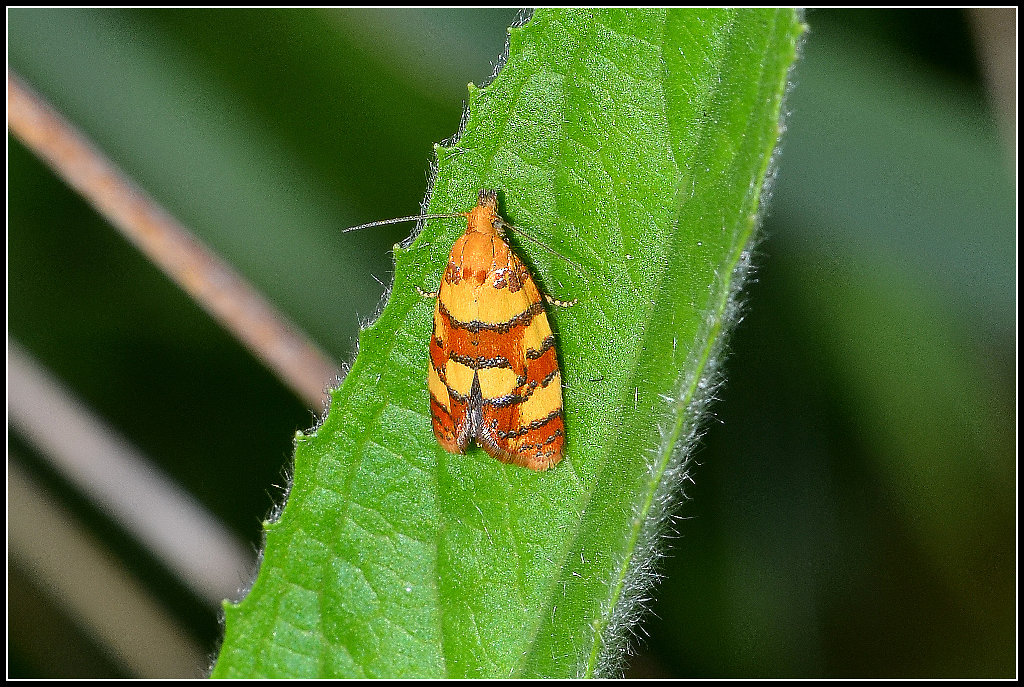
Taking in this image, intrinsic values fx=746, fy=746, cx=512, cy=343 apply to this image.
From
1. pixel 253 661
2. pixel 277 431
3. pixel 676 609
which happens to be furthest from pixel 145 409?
pixel 676 609

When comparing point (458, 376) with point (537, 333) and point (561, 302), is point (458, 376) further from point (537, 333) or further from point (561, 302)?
point (561, 302)

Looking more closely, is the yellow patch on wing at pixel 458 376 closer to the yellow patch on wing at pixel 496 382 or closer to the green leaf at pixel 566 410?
the yellow patch on wing at pixel 496 382

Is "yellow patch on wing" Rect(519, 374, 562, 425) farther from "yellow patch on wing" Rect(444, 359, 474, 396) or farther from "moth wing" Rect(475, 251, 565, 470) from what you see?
"yellow patch on wing" Rect(444, 359, 474, 396)

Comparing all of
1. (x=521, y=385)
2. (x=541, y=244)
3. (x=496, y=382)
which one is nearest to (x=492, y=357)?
(x=496, y=382)

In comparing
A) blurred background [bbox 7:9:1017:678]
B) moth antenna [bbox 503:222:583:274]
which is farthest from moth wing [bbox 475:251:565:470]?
blurred background [bbox 7:9:1017:678]

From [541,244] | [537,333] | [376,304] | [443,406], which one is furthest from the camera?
[376,304]

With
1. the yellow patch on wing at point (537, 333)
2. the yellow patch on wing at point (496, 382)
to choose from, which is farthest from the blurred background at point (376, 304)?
the yellow patch on wing at point (537, 333)
